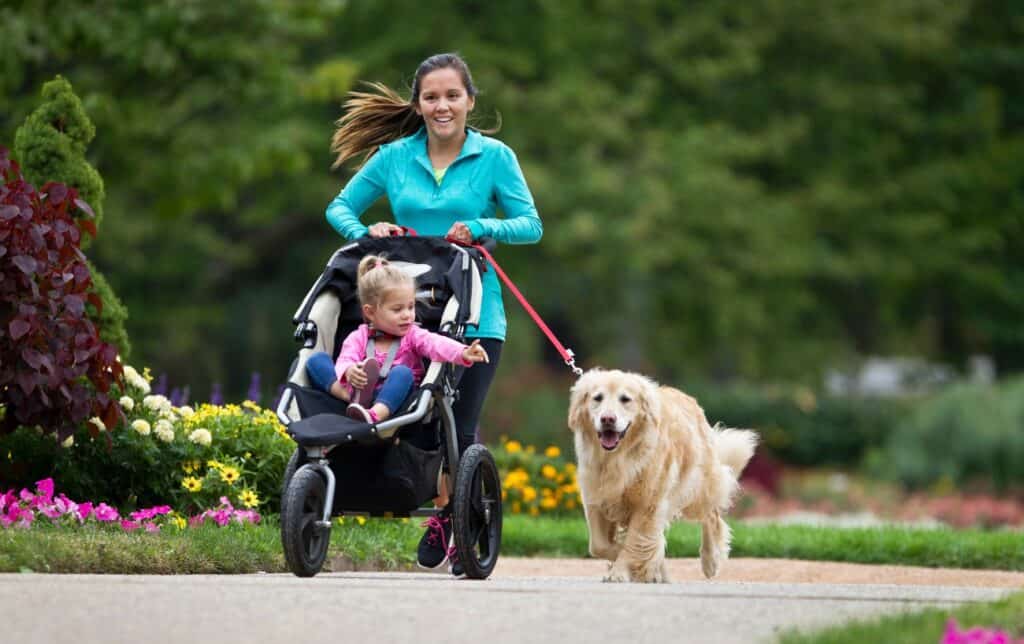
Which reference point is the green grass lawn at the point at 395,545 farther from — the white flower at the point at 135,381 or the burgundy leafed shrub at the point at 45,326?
the white flower at the point at 135,381

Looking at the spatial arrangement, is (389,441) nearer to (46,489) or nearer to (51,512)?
(51,512)

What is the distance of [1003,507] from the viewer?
64.5ft

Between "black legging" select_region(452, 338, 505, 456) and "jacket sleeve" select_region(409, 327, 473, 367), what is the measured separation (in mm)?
548

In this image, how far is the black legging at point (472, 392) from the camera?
8180 mm

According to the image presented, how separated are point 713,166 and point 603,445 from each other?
848 inches

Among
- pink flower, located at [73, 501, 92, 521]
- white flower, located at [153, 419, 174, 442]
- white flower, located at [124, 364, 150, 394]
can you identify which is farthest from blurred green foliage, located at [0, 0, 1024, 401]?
pink flower, located at [73, 501, 92, 521]

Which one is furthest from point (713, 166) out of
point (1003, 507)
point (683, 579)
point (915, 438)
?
point (683, 579)

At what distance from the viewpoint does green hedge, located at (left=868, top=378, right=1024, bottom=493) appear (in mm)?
21547

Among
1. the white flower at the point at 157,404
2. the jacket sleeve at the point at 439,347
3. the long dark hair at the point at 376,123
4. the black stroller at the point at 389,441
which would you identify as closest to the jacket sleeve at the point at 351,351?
the black stroller at the point at 389,441

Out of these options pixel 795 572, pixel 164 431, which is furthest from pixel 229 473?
pixel 795 572

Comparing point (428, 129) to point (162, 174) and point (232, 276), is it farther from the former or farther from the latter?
point (232, 276)

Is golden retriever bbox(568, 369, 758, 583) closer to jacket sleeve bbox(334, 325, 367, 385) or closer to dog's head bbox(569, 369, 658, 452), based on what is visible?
dog's head bbox(569, 369, 658, 452)

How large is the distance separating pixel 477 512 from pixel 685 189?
20.9 metres

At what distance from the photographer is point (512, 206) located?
8.38m
